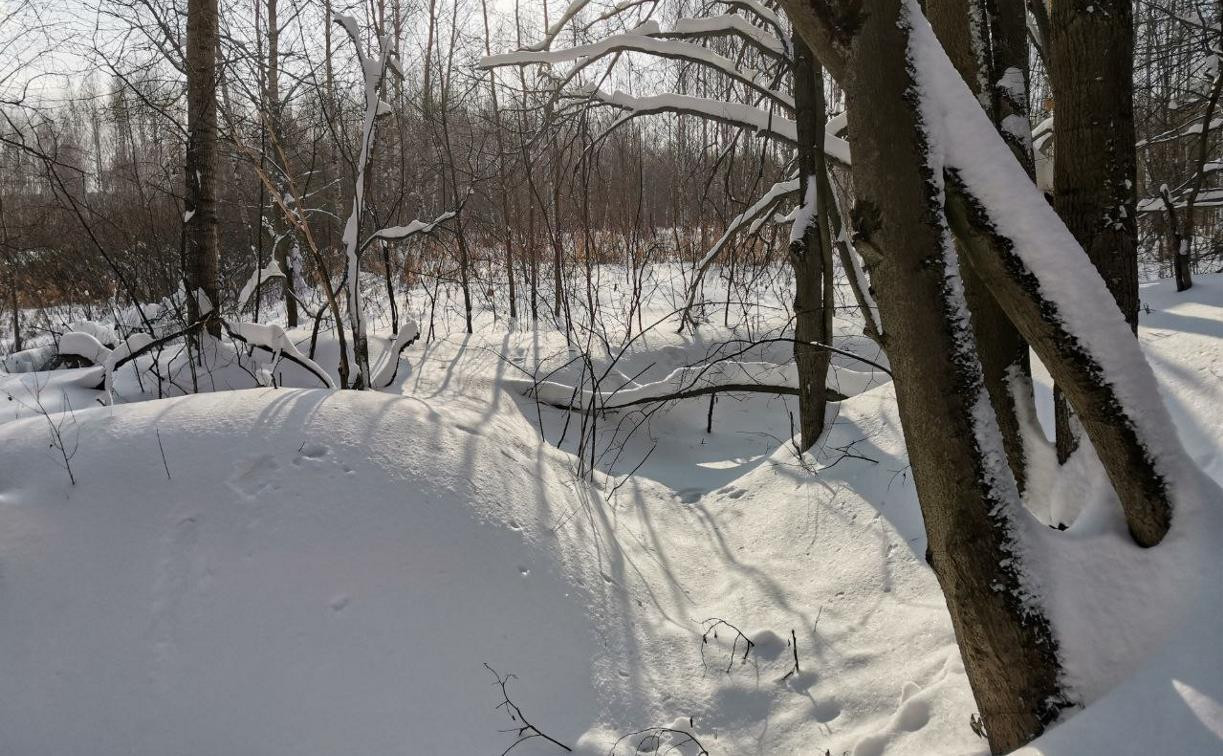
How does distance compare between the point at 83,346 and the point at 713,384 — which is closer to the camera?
the point at 713,384

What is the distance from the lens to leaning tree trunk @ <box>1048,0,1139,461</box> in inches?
70.2

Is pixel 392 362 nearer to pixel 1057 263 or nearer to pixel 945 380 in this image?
pixel 945 380

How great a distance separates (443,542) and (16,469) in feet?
4.49

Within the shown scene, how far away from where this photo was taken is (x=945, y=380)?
149cm

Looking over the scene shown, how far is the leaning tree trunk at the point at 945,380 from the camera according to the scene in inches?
57.0

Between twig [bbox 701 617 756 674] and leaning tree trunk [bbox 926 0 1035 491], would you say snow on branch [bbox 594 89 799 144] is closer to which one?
leaning tree trunk [bbox 926 0 1035 491]

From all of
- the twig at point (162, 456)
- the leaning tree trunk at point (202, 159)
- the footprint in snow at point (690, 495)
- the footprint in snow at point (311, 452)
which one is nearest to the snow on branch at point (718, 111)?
the footprint in snow at point (690, 495)

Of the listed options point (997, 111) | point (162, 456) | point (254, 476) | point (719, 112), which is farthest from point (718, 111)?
point (162, 456)

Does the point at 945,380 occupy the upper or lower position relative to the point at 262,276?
lower

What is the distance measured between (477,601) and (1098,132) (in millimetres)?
2188

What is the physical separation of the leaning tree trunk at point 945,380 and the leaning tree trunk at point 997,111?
2.17 ft

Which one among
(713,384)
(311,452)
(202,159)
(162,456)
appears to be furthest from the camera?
(202,159)

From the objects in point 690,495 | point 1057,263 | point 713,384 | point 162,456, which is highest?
point 1057,263

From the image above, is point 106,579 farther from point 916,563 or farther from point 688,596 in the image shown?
point 916,563
